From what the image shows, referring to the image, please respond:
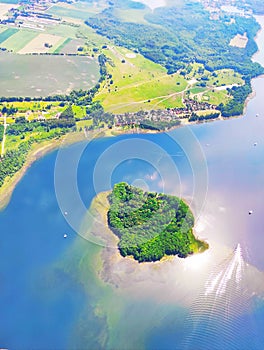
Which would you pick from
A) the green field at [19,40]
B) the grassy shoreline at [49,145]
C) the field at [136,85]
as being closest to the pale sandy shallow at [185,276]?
the grassy shoreline at [49,145]

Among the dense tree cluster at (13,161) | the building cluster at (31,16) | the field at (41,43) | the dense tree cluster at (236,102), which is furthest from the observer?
the building cluster at (31,16)

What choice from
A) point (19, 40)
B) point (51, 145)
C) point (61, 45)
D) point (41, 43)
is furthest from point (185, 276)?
point (19, 40)

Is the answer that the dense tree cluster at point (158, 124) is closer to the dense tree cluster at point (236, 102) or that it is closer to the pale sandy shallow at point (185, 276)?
the dense tree cluster at point (236, 102)

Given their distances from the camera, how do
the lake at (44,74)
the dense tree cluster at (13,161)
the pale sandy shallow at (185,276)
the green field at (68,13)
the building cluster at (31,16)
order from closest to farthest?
the pale sandy shallow at (185,276) < the dense tree cluster at (13,161) < the lake at (44,74) < the building cluster at (31,16) < the green field at (68,13)

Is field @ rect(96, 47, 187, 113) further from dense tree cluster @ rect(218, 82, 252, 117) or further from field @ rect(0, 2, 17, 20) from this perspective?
field @ rect(0, 2, 17, 20)

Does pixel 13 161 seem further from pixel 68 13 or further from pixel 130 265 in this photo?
pixel 68 13

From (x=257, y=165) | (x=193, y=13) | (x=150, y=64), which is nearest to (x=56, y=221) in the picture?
(x=257, y=165)

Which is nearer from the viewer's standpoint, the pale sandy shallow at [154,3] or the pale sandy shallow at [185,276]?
the pale sandy shallow at [185,276]

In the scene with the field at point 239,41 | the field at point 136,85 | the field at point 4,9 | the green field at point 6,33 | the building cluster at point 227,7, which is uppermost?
the building cluster at point 227,7
